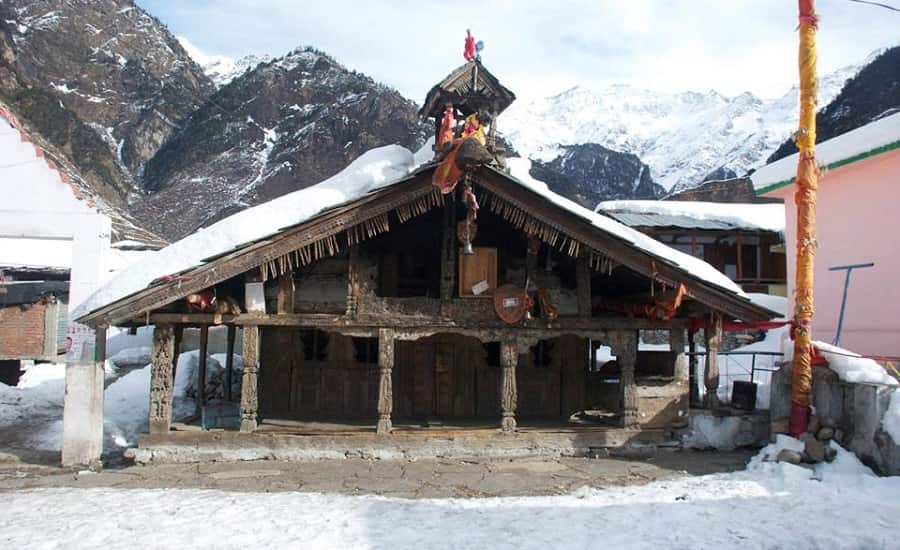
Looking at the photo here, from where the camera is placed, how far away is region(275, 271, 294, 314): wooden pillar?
11.8 meters

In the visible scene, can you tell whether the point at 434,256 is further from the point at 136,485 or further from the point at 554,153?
the point at 554,153

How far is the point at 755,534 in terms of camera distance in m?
7.75

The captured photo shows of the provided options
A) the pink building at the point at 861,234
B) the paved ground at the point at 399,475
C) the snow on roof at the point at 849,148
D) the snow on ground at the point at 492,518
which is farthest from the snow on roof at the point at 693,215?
the snow on ground at the point at 492,518

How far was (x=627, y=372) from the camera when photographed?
12.4 m

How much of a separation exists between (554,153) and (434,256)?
70.5m

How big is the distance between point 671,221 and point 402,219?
17759mm

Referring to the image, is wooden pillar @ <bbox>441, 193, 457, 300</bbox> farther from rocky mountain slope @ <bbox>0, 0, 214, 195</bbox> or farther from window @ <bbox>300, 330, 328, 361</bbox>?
rocky mountain slope @ <bbox>0, 0, 214, 195</bbox>

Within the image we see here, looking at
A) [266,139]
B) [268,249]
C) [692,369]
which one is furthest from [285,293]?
[266,139]

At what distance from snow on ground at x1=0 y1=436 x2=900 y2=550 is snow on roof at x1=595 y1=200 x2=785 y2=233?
1719 centimetres

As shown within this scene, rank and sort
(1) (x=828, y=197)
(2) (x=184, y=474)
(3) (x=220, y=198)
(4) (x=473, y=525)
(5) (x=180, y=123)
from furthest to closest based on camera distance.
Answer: (5) (x=180, y=123) → (3) (x=220, y=198) → (1) (x=828, y=197) → (2) (x=184, y=474) → (4) (x=473, y=525)

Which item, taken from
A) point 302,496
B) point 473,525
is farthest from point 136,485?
point 473,525

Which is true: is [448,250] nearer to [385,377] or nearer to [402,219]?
[402,219]

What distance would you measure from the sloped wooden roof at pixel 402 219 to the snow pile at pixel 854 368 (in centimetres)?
112

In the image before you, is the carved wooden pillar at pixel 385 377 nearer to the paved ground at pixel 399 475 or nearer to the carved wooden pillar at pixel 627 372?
the paved ground at pixel 399 475
